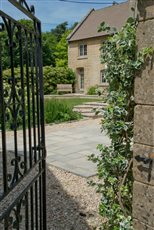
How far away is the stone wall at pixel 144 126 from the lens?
1.94 m

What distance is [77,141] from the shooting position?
7.13m

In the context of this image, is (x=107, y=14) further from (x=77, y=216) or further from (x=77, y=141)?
(x=77, y=216)

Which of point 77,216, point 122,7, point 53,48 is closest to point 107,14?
point 122,7

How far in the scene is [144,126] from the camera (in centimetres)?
204

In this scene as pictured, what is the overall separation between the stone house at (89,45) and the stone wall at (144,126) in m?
21.9

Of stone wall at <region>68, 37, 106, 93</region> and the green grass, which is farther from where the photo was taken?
stone wall at <region>68, 37, 106, 93</region>

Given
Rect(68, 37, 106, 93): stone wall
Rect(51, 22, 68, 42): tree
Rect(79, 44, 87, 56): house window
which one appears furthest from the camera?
Rect(51, 22, 68, 42): tree

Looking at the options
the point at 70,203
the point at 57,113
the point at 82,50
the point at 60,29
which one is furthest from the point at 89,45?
the point at 60,29

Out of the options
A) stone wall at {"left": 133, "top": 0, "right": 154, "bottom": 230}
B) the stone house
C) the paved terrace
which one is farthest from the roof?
stone wall at {"left": 133, "top": 0, "right": 154, "bottom": 230}

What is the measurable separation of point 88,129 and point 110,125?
6.52 meters

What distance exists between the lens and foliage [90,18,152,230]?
215 centimetres

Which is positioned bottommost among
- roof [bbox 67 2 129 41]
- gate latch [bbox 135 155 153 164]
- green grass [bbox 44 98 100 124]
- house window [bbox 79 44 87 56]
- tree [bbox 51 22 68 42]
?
green grass [bbox 44 98 100 124]

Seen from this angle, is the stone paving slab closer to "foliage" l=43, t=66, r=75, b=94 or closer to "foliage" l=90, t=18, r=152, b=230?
"foliage" l=90, t=18, r=152, b=230

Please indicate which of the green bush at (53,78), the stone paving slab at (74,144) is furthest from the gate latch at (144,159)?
the green bush at (53,78)
